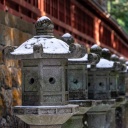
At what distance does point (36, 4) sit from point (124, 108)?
11.7 ft

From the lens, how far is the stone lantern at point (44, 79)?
346 inches

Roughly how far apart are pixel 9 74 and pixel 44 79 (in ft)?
11.2

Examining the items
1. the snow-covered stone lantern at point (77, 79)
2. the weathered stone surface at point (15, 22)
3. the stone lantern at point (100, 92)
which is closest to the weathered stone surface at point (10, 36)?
the weathered stone surface at point (15, 22)

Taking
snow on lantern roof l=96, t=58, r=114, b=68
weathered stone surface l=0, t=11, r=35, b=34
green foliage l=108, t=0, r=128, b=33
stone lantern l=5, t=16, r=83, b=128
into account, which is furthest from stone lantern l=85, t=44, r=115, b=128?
green foliage l=108, t=0, r=128, b=33

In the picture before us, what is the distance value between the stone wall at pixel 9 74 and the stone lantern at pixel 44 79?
2.40m

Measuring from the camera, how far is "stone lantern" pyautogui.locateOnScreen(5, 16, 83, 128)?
8.78m

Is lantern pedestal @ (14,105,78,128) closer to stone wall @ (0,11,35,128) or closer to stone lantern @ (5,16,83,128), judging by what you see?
stone lantern @ (5,16,83,128)

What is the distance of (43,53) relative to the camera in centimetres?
881

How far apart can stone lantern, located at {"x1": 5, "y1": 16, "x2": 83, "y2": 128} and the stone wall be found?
7.89 ft

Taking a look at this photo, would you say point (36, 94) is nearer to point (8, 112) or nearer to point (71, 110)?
point (71, 110)

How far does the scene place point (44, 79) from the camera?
900 cm

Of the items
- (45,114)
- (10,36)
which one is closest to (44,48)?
(45,114)

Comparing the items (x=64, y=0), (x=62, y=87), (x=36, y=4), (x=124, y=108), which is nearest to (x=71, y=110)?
(x=62, y=87)

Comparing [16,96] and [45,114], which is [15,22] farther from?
[45,114]
